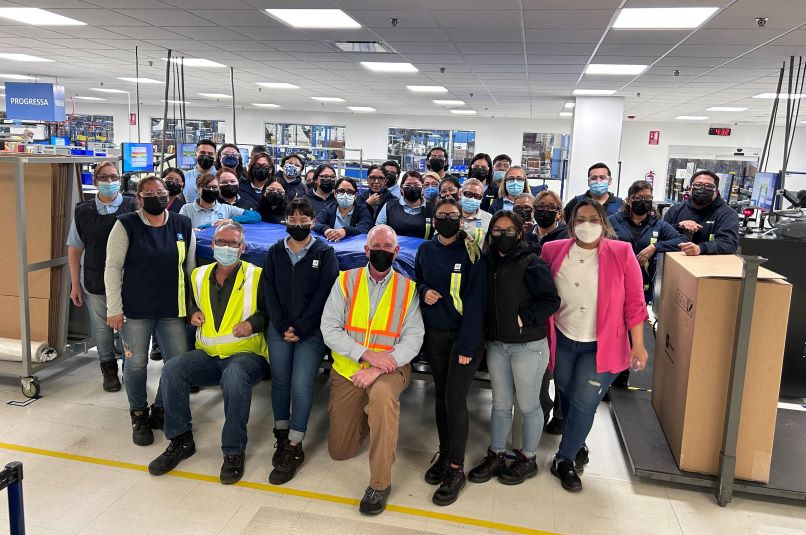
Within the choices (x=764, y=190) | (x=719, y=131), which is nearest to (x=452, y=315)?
(x=764, y=190)

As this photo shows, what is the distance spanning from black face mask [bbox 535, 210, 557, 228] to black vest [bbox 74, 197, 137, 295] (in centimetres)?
→ 273

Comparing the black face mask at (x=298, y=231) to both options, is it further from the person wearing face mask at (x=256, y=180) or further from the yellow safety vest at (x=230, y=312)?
the person wearing face mask at (x=256, y=180)

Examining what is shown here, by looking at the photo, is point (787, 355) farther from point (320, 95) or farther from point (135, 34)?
point (320, 95)

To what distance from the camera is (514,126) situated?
18234mm

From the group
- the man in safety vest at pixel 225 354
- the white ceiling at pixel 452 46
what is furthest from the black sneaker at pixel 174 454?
the white ceiling at pixel 452 46

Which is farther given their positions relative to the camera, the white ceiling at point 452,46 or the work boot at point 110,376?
the white ceiling at point 452,46

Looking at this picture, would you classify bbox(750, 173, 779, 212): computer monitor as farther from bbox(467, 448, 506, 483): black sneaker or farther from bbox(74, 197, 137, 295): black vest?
bbox(74, 197, 137, 295): black vest

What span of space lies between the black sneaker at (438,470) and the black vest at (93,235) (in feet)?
8.24

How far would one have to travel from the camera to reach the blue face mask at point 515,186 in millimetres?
4582

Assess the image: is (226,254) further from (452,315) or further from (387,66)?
(387,66)

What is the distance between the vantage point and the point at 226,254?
3.25 m

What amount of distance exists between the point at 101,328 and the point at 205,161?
6.06 feet

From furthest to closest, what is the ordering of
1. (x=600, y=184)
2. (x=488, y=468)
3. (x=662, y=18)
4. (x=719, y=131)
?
(x=719, y=131), (x=662, y=18), (x=600, y=184), (x=488, y=468)

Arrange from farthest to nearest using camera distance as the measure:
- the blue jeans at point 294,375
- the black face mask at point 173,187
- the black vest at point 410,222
A: the black face mask at point 173,187 → the black vest at point 410,222 → the blue jeans at point 294,375
